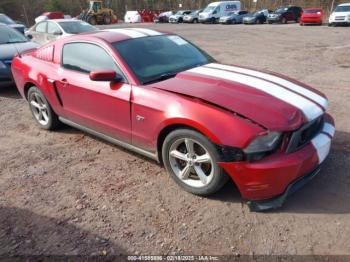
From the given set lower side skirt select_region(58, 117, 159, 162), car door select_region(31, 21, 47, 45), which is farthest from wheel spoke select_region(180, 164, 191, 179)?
car door select_region(31, 21, 47, 45)

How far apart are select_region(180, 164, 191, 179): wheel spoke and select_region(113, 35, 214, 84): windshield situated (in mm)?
1042

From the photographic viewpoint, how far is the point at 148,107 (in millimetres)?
3727

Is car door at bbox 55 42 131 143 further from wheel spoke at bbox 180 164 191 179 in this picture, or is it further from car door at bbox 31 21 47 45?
car door at bbox 31 21 47 45

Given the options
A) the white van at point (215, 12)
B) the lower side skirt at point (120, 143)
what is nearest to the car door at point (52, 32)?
the lower side skirt at point (120, 143)

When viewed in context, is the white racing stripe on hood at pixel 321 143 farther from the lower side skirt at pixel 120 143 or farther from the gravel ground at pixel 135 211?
the lower side skirt at pixel 120 143

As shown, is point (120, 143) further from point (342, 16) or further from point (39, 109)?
point (342, 16)

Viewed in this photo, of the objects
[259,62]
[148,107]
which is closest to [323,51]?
[259,62]

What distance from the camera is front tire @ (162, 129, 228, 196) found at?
3340 mm

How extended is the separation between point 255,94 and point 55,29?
11304 mm

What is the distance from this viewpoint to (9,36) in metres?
9.02

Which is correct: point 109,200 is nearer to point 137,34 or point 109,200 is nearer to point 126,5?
point 137,34

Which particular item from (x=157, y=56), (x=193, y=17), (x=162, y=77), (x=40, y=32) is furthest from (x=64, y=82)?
(x=193, y=17)

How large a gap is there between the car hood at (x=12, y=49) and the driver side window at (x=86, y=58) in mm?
3835

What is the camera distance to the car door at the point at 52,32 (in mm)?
12781
